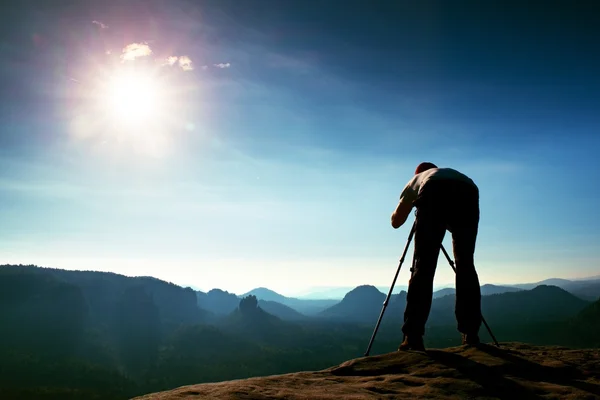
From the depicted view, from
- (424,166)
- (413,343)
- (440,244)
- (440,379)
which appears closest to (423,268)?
(440,244)

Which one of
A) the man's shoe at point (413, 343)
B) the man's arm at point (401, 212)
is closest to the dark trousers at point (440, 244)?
the man's shoe at point (413, 343)

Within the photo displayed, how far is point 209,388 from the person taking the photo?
5.73 meters

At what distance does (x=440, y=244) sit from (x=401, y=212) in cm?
175

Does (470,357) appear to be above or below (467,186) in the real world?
below

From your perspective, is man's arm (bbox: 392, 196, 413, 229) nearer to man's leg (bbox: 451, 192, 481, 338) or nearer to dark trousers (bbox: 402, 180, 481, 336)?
dark trousers (bbox: 402, 180, 481, 336)

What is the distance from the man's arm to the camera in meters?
10.3

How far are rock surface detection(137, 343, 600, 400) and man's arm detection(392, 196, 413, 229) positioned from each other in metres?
3.62

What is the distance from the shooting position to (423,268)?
28.7ft

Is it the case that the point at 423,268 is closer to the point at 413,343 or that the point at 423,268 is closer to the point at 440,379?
the point at 413,343

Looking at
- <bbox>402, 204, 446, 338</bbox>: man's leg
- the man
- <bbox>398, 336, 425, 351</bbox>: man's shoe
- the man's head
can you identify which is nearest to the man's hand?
the man

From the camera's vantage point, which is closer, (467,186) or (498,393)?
(498,393)

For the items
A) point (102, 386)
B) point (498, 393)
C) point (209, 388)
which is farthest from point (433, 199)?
point (102, 386)

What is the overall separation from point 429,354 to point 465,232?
10.8ft

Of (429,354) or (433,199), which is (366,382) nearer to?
(429,354)
